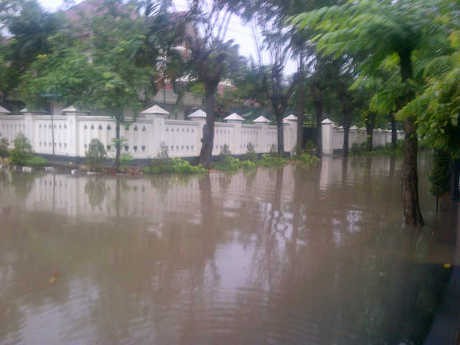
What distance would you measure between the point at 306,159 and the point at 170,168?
9.70 m

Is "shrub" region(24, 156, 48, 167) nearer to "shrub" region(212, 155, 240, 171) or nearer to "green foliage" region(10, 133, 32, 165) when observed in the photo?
→ "green foliage" region(10, 133, 32, 165)

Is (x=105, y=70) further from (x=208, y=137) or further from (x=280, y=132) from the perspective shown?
(x=280, y=132)

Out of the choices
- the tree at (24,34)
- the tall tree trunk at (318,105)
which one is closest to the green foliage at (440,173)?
the tree at (24,34)

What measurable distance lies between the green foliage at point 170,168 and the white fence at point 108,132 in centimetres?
80

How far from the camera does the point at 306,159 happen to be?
76.5ft


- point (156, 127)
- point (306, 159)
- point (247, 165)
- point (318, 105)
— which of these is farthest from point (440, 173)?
point (318, 105)

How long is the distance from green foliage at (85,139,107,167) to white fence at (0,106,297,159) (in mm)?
297

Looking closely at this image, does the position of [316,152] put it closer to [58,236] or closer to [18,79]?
[18,79]

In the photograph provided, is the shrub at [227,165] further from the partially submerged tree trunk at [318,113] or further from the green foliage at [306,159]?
the partially submerged tree trunk at [318,113]

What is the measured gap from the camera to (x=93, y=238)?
293 inches

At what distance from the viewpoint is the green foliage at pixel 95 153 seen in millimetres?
15078

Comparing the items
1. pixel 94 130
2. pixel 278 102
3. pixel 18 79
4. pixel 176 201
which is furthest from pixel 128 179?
pixel 278 102

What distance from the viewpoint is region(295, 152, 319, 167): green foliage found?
22747 millimetres

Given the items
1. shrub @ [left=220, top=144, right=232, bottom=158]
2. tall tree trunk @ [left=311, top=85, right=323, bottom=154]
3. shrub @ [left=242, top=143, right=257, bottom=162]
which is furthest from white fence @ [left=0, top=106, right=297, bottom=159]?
tall tree trunk @ [left=311, top=85, right=323, bottom=154]
